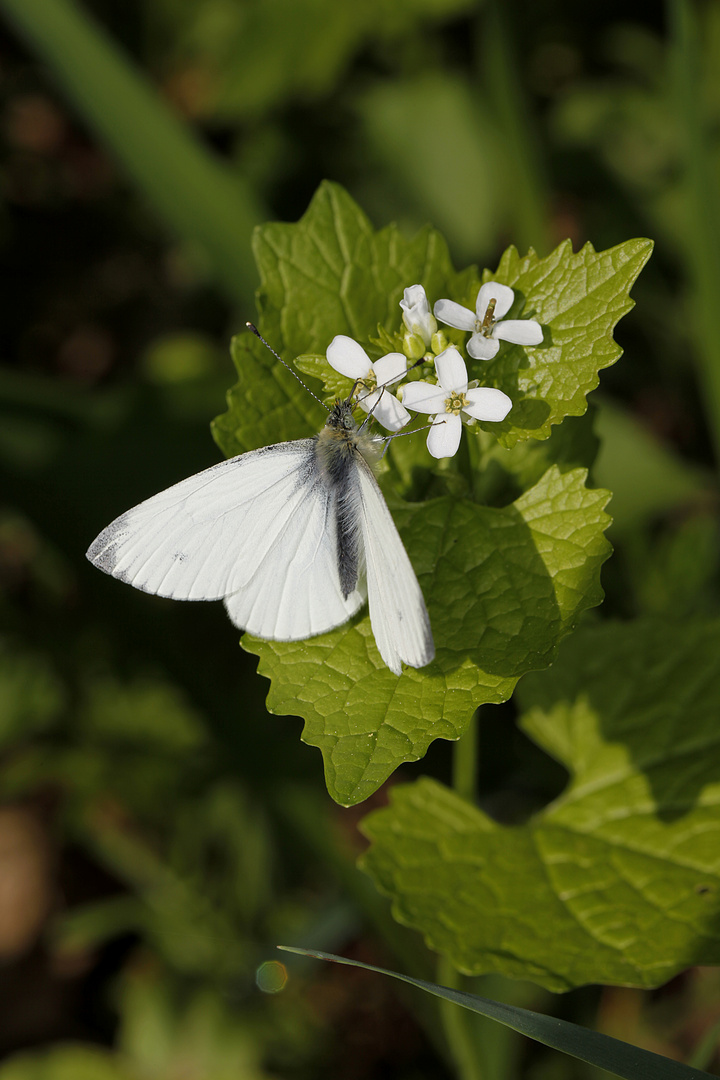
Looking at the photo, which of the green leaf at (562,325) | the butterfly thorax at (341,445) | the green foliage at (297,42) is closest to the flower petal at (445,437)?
the green leaf at (562,325)

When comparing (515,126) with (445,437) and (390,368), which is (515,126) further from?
(445,437)

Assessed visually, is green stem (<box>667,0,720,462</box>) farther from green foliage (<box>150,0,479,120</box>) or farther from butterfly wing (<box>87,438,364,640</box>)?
butterfly wing (<box>87,438,364,640</box>)

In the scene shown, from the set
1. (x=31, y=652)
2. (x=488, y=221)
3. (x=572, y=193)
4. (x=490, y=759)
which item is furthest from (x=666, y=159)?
(x=31, y=652)

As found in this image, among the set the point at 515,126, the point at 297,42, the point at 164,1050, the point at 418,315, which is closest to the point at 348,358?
the point at 418,315

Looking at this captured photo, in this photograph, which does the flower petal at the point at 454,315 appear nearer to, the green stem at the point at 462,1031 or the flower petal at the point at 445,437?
the flower petal at the point at 445,437

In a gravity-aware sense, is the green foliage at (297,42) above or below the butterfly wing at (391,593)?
above

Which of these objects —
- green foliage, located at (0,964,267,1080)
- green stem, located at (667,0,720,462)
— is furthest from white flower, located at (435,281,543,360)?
green foliage, located at (0,964,267,1080)

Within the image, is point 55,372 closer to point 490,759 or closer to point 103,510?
point 103,510
